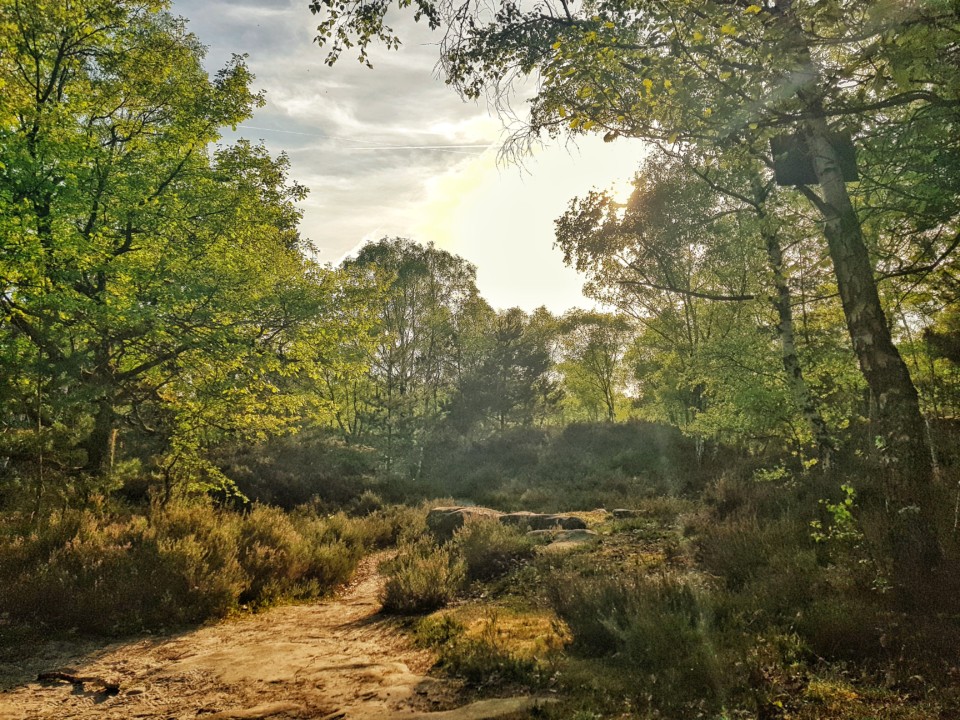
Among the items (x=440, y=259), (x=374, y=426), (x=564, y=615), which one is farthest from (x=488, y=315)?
(x=564, y=615)

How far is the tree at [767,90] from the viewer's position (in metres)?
3.82

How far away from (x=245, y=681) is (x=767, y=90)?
21.8 feet

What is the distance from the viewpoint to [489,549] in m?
8.63

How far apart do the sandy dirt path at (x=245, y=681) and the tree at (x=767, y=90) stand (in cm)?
390

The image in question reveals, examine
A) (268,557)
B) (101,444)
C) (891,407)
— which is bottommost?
(268,557)

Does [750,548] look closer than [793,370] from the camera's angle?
Yes

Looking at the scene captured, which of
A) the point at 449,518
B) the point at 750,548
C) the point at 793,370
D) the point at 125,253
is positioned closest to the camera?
the point at 750,548

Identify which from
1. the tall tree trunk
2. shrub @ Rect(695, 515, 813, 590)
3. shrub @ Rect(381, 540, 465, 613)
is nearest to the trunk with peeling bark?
shrub @ Rect(695, 515, 813, 590)

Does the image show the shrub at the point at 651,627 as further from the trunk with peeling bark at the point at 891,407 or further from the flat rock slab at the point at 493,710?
the trunk with peeling bark at the point at 891,407

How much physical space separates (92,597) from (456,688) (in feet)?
15.3

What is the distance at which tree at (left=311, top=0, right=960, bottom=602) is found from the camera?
3.82 metres

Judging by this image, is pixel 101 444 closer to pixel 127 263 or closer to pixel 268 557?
pixel 127 263

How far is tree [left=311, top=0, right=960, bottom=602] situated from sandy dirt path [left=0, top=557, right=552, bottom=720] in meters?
3.90

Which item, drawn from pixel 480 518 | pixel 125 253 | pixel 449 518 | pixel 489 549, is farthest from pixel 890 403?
pixel 125 253
